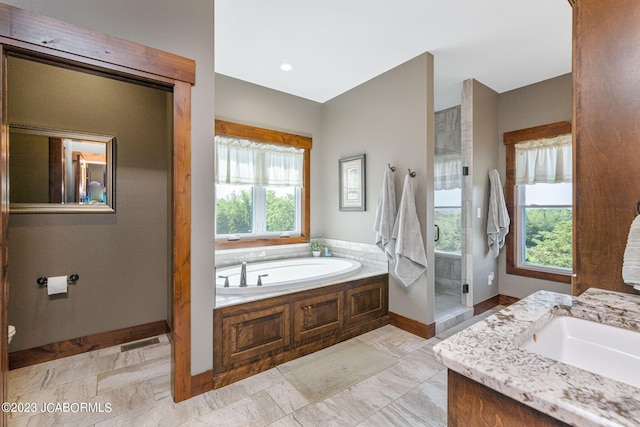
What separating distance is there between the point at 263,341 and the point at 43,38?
2.23m

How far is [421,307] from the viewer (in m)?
2.73

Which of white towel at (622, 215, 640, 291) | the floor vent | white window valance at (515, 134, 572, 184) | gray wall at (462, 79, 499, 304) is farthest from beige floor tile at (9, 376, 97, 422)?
white window valance at (515, 134, 572, 184)

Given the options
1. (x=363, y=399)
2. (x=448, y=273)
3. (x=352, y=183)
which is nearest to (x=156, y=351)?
(x=363, y=399)

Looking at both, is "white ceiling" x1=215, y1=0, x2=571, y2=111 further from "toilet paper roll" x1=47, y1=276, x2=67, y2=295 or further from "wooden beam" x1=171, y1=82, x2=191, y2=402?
"toilet paper roll" x1=47, y1=276, x2=67, y2=295

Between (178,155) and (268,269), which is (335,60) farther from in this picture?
(268,269)

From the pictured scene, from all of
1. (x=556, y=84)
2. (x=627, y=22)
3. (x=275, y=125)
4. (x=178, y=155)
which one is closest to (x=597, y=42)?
(x=627, y=22)

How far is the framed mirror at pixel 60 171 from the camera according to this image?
218 centimetres

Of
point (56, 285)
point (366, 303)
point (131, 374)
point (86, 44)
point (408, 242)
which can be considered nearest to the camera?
point (86, 44)

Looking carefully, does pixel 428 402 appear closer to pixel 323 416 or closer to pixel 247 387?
pixel 323 416

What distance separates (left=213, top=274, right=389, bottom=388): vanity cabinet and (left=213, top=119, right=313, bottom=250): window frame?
1221 millimetres

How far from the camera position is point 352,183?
3467mm

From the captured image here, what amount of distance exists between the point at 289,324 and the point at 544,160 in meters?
3.39

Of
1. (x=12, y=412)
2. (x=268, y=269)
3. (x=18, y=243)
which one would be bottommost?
(x=12, y=412)

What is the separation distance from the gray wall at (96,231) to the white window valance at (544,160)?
4.08 meters
